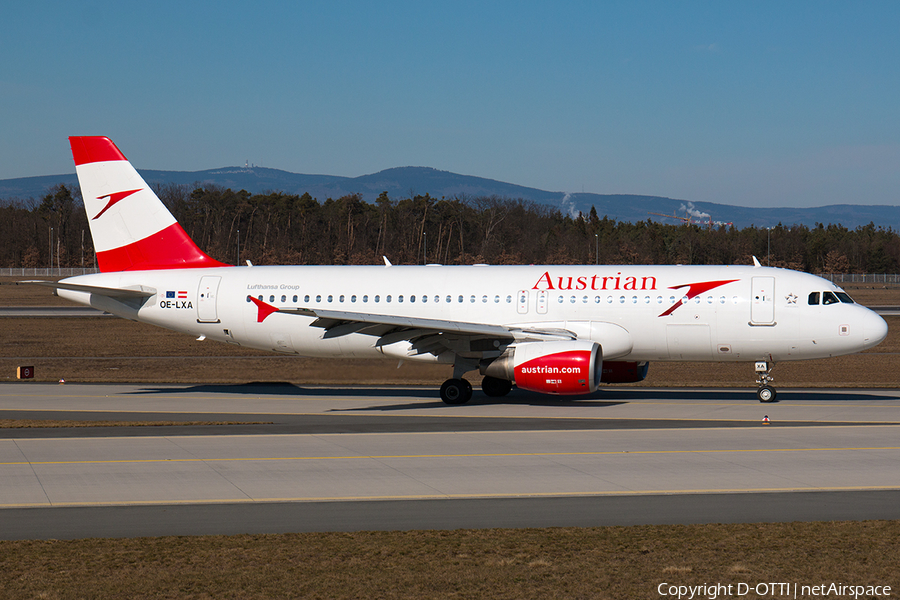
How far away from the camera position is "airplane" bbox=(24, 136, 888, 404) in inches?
1063

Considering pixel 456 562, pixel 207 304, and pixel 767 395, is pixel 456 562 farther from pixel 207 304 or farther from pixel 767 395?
pixel 207 304

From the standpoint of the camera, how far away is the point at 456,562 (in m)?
11.0

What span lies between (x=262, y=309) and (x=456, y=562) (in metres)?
18.9

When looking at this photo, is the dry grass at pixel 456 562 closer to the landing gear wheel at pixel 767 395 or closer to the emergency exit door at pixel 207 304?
the landing gear wheel at pixel 767 395

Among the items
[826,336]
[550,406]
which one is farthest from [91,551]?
[826,336]

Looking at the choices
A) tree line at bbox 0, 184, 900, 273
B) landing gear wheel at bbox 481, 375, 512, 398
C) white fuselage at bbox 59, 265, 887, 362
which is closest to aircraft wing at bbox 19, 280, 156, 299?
white fuselage at bbox 59, 265, 887, 362

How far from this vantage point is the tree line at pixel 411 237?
154375 mm

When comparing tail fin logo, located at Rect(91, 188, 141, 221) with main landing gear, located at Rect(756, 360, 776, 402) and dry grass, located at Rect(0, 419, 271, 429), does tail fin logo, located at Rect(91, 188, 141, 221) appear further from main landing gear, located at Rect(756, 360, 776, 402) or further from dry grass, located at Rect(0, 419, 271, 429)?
main landing gear, located at Rect(756, 360, 776, 402)

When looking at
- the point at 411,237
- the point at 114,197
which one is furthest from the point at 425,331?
the point at 411,237

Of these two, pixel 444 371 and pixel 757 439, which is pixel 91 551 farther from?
pixel 444 371

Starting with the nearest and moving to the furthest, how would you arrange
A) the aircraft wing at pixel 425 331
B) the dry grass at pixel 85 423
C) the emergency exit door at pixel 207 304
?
the dry grass at pixel 85 423 → the aircraft wing at pixel 425 331 → the emergency exit door at pixel 207 304

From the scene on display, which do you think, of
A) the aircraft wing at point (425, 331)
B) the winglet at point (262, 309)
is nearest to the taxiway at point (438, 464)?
the aircraft wing at point (425, 331)

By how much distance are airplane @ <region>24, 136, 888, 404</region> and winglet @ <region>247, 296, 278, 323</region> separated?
72 millimetres

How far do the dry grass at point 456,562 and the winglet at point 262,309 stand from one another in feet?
53.2
